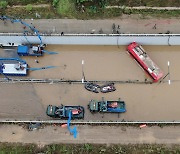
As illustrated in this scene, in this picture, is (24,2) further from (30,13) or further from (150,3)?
(150,3)

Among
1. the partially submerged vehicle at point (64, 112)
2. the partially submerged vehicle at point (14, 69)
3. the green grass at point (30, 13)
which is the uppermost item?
the green grass at point (30, 13)

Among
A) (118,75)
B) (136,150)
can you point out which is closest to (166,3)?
(118,75)

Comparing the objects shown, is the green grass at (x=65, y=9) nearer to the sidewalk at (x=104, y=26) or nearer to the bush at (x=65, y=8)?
the bush at (x=65, y=8)

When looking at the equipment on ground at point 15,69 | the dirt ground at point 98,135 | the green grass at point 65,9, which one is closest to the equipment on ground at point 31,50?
the equipment on ground at point 15,69

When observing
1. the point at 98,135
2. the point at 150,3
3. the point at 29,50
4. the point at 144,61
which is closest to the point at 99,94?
the point at 98,135

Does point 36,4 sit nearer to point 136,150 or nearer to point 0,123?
point 0,123

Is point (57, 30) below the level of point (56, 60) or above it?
above

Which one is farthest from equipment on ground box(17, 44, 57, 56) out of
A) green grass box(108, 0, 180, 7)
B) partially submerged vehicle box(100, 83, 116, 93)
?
green grass box(108, 0, 180, 7)
